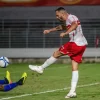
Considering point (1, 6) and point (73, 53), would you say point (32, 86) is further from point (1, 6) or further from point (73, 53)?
point (1, 6)

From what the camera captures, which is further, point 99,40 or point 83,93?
point 99,40

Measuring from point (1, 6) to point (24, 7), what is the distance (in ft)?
4.68

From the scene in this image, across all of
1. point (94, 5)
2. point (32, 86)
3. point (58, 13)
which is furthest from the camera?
point (94, 5)

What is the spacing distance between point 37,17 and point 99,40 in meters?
3.57

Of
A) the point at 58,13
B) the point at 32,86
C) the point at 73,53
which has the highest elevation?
the point at 58,13

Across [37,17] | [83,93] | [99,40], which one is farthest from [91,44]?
[83,93]

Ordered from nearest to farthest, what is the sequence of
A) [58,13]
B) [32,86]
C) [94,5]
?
[58,13] < [32,86] < [94,5]

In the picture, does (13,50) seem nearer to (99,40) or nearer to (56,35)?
(56,35)

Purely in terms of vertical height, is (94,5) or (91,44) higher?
(94,5)

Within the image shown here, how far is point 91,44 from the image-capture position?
26.0m

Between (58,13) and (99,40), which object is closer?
(58,13)

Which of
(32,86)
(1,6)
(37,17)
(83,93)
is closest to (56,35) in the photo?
(37,17)

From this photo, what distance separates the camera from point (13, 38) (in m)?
26.1

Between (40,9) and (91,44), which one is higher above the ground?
(40,9)
